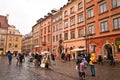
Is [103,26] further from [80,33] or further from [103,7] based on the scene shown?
[80,33]

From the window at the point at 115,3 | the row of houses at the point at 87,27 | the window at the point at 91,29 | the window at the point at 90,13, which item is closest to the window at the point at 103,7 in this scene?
the row of houses at the point at 87,27

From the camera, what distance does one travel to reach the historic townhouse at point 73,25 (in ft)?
118

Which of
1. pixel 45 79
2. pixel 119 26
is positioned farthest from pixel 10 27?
pixel 45 79

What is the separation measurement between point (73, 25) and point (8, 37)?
45524mm

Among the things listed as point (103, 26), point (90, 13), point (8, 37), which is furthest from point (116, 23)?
point (8, 37)

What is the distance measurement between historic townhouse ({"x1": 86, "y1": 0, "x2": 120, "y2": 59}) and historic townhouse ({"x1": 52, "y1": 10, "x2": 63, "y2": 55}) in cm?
1335

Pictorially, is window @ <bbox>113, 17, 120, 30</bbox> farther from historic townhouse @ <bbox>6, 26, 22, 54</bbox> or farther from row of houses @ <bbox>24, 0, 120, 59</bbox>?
historic townhouse @ <bbox>6, 26, 22, 54</bbox>

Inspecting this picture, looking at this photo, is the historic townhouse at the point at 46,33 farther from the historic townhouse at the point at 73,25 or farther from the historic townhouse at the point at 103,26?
the historic townhouse at the point at 103,26

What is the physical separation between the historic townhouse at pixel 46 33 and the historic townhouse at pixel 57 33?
2270mm

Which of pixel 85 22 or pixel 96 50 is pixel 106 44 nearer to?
pixel 96 50

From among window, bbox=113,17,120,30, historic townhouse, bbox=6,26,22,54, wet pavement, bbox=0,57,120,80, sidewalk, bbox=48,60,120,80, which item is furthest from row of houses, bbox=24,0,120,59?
historic townhouse, bbox=6,26,22,54

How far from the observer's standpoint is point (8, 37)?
76562 mm

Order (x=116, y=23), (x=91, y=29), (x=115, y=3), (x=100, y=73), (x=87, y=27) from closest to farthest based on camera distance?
(x=100, y=73) → (x=116, y=23) → (x=115, y=3) → (x=91, y=29) → (x=87, y=27)

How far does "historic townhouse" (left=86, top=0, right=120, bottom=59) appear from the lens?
26656mm
